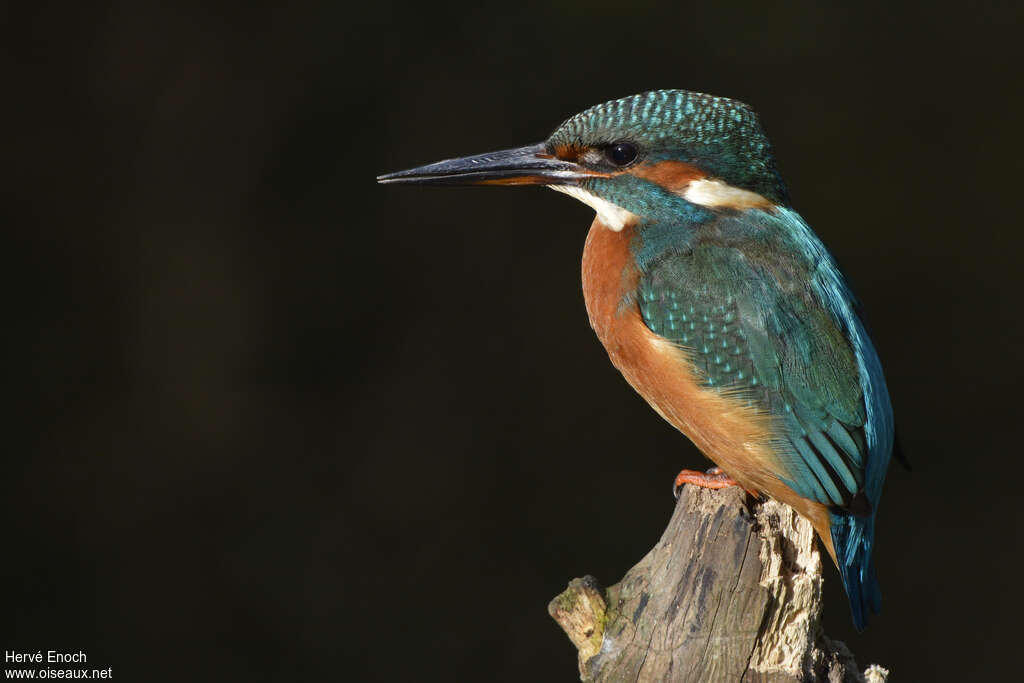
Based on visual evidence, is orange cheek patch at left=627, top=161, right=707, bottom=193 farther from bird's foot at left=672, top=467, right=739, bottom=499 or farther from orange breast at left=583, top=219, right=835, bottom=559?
bird's foot at left=672, top=467, right=739, bottom=499

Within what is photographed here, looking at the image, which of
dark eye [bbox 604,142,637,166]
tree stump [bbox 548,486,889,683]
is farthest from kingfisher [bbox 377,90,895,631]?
tree stump [bbox 548,486,889,683]

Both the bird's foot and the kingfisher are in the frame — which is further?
the bird's foot

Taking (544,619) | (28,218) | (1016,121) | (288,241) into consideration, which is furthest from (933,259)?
(28,218)

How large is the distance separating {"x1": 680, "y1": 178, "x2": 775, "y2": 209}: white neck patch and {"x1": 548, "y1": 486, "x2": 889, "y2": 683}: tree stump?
2.36 feet

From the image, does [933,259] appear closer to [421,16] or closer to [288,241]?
[421,16]

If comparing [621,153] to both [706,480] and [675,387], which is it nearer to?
[675,387]

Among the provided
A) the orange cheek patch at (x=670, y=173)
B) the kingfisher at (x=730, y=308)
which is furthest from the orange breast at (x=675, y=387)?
the orange cheek patch at (x=670, y=173)

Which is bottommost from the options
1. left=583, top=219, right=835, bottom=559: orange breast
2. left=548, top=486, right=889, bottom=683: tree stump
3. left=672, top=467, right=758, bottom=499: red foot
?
left=548, top=486, right=889, bottom=683: tree stump

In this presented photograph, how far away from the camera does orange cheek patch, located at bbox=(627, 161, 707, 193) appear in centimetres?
272

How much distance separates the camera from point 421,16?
4242mm

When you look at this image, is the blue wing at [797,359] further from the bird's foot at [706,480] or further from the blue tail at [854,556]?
the bird's foot at [706,480]

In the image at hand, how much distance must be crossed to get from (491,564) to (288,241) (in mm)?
1450

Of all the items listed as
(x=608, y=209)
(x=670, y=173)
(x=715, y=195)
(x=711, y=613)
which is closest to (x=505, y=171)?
(x=608, y=209)

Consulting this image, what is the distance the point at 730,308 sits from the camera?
2582 millimetres
